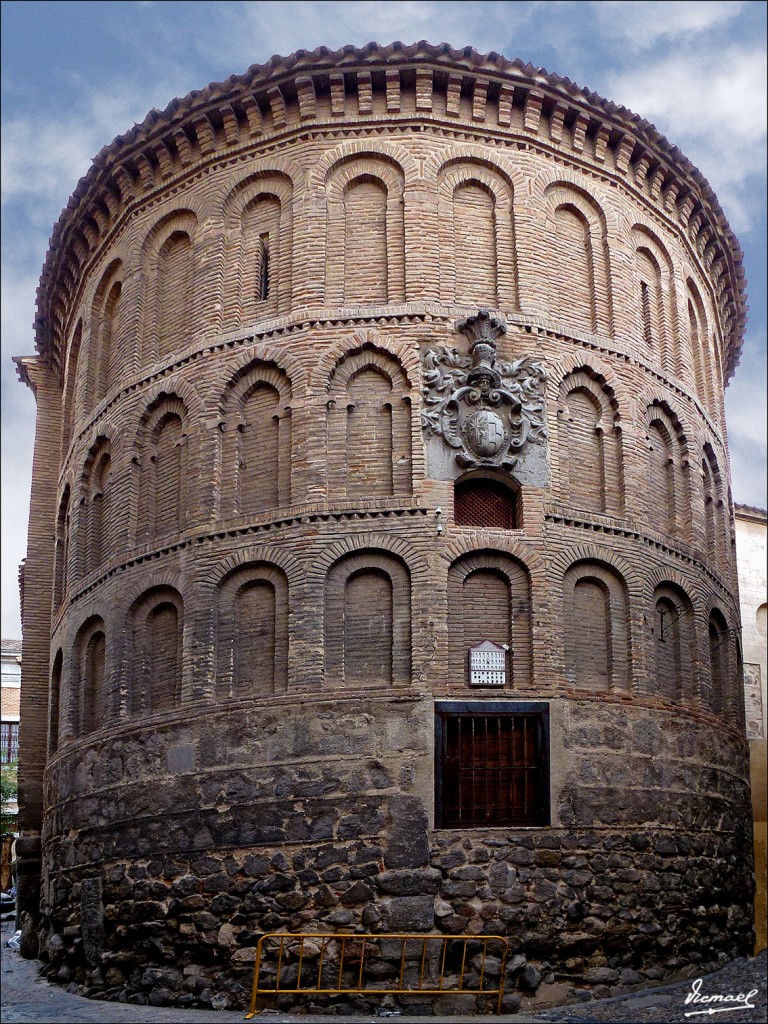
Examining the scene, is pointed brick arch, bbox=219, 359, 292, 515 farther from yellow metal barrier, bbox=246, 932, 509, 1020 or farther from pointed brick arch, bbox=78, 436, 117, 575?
yellow metal barrier, bbox=246, 932, 509, 1020

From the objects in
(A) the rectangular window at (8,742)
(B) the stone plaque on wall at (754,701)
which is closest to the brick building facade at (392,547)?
(B) the stone plaque on wall at (754,701)

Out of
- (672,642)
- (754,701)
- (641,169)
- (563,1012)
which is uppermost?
(641,169)

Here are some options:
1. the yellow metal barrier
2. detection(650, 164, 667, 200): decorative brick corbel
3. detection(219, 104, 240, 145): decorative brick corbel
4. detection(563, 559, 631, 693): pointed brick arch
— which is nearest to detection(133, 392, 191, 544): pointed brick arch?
detection(219, 104, 240, 145): decorative brick corbel

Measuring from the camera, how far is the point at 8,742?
49469 millimetres

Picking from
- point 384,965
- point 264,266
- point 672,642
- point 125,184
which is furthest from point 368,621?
point 125,184

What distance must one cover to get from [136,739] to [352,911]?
424 cm

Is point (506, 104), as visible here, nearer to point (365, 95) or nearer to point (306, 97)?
point (365, 95)

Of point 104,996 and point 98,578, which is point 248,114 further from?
point 104,996

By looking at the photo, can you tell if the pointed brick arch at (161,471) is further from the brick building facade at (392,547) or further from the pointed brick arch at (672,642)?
the pointed brick arch at (672,642)

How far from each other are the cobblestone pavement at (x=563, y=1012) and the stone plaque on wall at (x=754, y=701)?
45.1 ft

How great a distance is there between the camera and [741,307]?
2541 cm

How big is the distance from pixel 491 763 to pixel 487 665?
130cm

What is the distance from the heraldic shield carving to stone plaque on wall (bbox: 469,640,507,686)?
2608 mm

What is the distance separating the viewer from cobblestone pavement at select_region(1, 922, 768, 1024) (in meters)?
15.1
